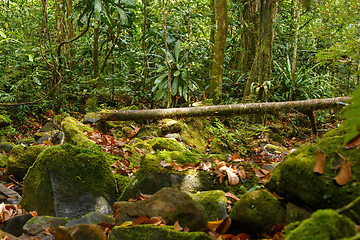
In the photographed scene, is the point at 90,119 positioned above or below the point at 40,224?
above

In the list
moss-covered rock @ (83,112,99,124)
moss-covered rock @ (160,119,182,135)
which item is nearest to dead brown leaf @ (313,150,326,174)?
moss-covered rock @ (160,119,182,135)

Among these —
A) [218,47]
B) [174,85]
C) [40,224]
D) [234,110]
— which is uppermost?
[218,47]

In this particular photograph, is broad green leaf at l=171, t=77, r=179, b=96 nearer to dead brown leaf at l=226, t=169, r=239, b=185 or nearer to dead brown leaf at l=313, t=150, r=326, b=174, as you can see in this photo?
dead brown leaf at l=226, t=169, r=239, b=185

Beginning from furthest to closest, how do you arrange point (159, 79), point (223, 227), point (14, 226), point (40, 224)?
1. point (159, 79)
2. point (14, 226)
3. point (40, 224)
4. point (223, 227)

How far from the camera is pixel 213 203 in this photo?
7.84 ft

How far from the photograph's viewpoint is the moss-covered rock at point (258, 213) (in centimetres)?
208

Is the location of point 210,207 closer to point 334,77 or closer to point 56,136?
point 56,136

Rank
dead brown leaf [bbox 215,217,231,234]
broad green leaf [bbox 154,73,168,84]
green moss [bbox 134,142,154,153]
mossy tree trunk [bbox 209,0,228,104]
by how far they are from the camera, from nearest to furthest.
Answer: dead brown leaf [bbox 215,217,231,234]
green moss [bbox 134,142,154,153]
mossy tree trunk [bbox 209,0,228,104]
broad green leaf [bbox 154,73,168,84]

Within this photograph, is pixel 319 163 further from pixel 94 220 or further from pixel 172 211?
pixel 94 220

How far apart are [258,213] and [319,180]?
50 centimetres

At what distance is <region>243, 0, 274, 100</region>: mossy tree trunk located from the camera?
8180mm

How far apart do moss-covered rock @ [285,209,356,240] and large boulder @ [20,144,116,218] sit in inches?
85.9

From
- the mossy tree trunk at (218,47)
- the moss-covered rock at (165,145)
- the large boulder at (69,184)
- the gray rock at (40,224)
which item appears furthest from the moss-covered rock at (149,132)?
the gray rock at (40,224)

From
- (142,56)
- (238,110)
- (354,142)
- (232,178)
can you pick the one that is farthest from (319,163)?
(142,56)
